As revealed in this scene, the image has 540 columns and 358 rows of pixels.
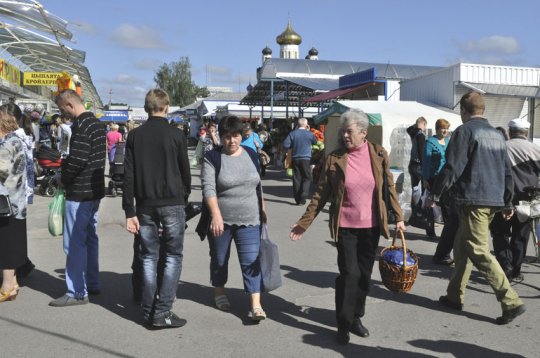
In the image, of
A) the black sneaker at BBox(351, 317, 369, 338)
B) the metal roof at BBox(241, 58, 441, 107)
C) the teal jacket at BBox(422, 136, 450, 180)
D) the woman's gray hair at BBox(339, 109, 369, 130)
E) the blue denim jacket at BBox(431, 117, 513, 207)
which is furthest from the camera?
the metal roof at BBox(241, 58, 441, 107)

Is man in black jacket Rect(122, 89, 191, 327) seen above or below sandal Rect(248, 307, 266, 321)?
above

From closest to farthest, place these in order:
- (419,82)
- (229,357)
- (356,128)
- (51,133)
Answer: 1. (229,357)
2. (356,128)
3. (51,133)
4. (419,82)

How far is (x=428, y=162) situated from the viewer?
776 cm

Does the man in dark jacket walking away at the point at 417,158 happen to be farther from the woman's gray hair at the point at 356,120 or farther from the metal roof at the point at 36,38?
the metal roof at the point at 36,38

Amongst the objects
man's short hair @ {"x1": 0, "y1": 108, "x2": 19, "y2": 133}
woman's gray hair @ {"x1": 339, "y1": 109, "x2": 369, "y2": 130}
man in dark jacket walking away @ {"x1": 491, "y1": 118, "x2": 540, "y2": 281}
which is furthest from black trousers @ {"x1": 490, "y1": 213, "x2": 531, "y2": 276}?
man's short hair @ {"x1": 0, "y1": 108, "x2": 19, "y2": 133}

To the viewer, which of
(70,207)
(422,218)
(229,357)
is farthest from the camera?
(422,218)

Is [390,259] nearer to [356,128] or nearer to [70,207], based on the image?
[356,128]

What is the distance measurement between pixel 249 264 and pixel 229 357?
3.00 feet

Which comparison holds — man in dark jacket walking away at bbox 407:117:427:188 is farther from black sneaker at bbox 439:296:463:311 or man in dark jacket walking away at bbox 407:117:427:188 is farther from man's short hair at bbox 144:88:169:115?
man's short hair at bbox 144:88:169:115

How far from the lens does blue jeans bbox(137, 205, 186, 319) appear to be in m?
4.61

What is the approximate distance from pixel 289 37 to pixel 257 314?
70.2 meters

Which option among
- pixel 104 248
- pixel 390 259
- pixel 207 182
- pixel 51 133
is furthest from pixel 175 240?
pixel 51 133

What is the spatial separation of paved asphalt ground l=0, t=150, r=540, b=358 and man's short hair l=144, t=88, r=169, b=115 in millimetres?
1710

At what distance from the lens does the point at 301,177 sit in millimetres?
12234
